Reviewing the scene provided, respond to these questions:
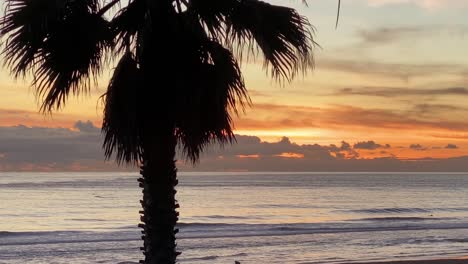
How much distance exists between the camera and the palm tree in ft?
26.3

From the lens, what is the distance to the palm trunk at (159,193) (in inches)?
324

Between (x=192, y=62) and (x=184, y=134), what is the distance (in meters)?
0.91

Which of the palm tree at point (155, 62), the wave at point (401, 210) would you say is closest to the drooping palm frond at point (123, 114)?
the palm tree at point (155, 62)

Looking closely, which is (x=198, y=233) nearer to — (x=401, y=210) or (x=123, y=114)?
(x=123, y=114)

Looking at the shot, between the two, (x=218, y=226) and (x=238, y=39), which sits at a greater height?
(x=238, y=39)

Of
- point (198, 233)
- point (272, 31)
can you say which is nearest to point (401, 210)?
point (198, 233)

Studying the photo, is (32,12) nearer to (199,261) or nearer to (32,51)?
(32,51)

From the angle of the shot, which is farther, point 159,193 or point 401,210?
point 401,210

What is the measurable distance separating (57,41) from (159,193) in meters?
1.98

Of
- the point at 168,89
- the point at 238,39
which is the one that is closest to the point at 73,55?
the point at 168,89

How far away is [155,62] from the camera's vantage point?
26.5 ft

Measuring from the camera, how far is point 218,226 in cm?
4159

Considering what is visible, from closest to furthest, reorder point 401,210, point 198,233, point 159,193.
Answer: point 159,193
point 198,233
point 401,210

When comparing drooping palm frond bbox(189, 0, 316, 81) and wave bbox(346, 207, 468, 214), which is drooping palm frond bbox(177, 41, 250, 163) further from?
wave bbox(346, 207, 468, 214)
